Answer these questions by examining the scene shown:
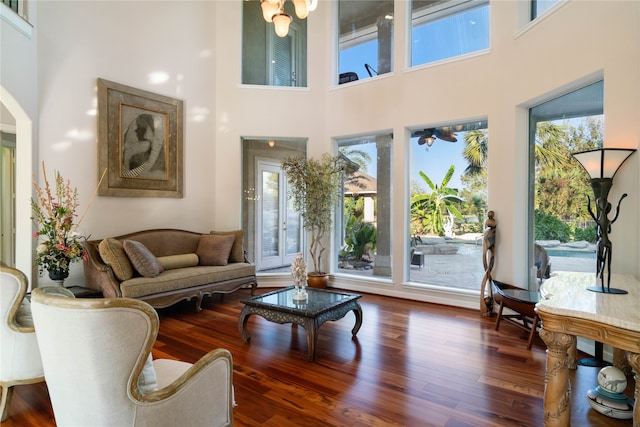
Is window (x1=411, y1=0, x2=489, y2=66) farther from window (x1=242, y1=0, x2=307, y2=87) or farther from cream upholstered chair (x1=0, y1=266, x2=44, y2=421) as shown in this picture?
cream upholstered chair (x1=0, y1=266, x2=44, y2=421)

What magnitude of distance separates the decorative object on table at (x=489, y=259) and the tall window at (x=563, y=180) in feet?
1.42

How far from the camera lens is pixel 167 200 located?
5.74m

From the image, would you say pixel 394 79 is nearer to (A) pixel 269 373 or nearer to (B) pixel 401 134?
(B) pixel 401 134

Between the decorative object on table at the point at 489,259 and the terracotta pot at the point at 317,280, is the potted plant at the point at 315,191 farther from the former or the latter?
the decorative object on table at the point at 489,259

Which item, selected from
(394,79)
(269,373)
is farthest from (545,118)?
(269,373)

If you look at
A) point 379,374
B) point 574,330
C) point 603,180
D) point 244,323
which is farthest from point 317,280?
point 574,330

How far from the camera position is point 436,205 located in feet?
18.2

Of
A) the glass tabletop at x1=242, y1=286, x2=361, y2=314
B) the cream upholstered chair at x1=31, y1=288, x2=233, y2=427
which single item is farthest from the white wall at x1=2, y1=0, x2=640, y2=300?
the cream upholstered chair at x1=31, y1=288, x2=233, y2=427

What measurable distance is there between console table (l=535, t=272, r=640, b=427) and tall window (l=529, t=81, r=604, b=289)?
1.64 metres

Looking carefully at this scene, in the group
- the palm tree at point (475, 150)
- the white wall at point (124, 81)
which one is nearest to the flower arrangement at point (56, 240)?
the white wall at point (124, 81)

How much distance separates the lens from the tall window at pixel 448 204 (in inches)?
204

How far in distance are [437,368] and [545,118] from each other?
10.5 feet

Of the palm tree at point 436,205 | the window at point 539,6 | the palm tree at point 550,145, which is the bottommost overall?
the palm tree at point 436,205

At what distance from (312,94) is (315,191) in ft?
6.17
